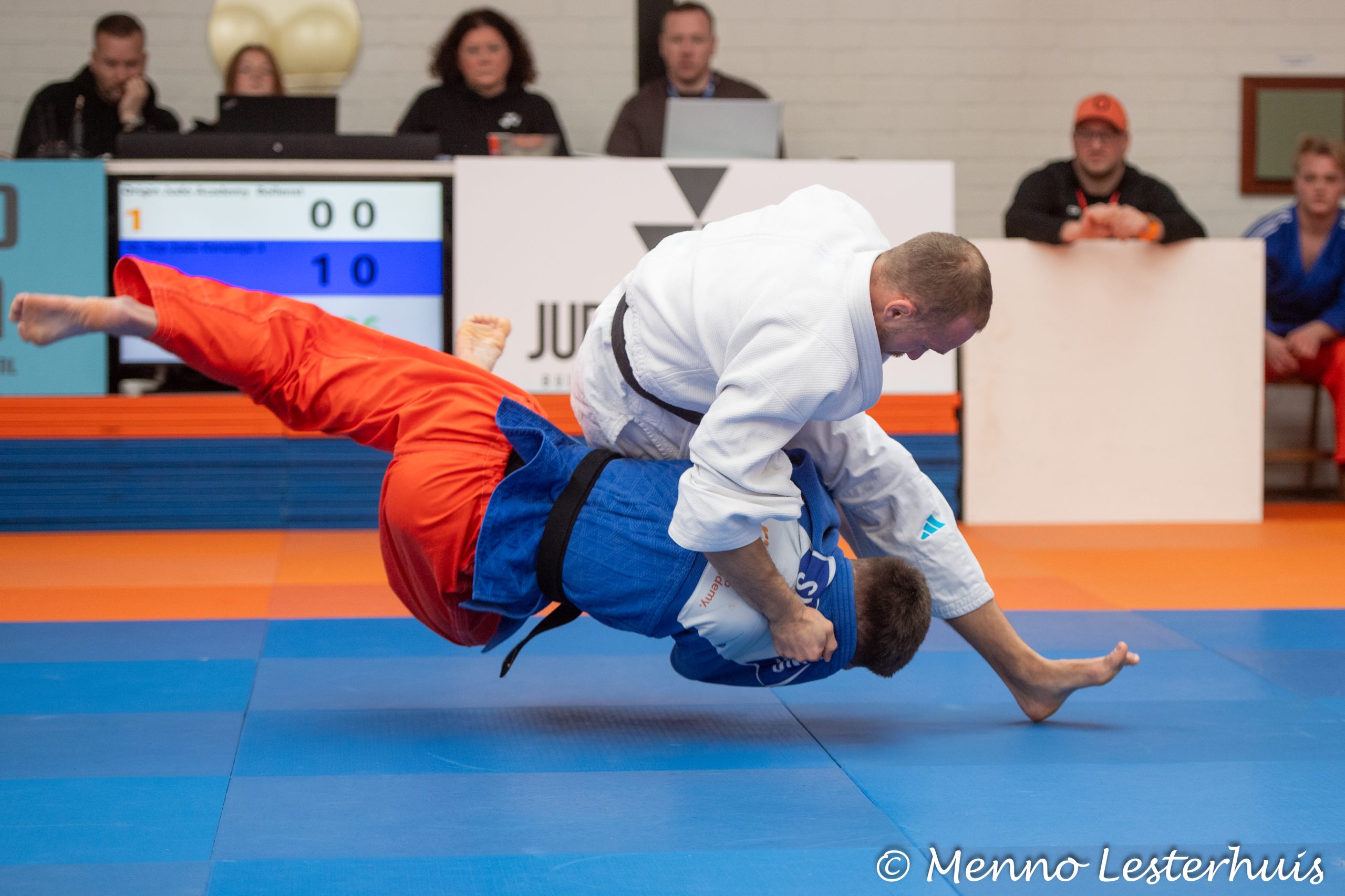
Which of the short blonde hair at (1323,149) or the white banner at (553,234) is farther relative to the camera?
the short blonde hair at (1323,149)

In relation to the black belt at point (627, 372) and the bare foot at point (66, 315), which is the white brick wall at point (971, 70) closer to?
the bare foot at point (66, 315)

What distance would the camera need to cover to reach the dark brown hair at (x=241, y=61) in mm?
6371

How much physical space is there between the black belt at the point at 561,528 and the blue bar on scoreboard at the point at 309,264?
3.25 meters

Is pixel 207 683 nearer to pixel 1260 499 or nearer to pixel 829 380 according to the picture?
pixel 829 380

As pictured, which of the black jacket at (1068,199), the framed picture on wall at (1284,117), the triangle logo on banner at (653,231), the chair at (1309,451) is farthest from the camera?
the framed picture on wall at (1284,117)

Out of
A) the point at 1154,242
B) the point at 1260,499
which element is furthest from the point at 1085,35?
the point at 1260,499

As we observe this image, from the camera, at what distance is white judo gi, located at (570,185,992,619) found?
2234 mm

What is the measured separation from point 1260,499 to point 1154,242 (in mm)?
1216

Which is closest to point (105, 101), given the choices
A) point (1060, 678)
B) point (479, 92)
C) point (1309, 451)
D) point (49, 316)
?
point (479, 92)

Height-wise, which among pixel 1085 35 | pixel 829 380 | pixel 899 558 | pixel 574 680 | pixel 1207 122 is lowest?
pixel 574 680

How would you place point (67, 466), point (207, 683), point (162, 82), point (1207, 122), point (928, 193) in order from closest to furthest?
point (207, 683), point (67, 466), point (928, 193), point (162, 82), point (1207, 122)

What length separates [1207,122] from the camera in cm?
848

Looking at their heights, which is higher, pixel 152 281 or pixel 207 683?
pixel 152 281

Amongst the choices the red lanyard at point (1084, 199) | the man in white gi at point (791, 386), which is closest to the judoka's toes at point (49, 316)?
the man in white gi at point (791, 386)
